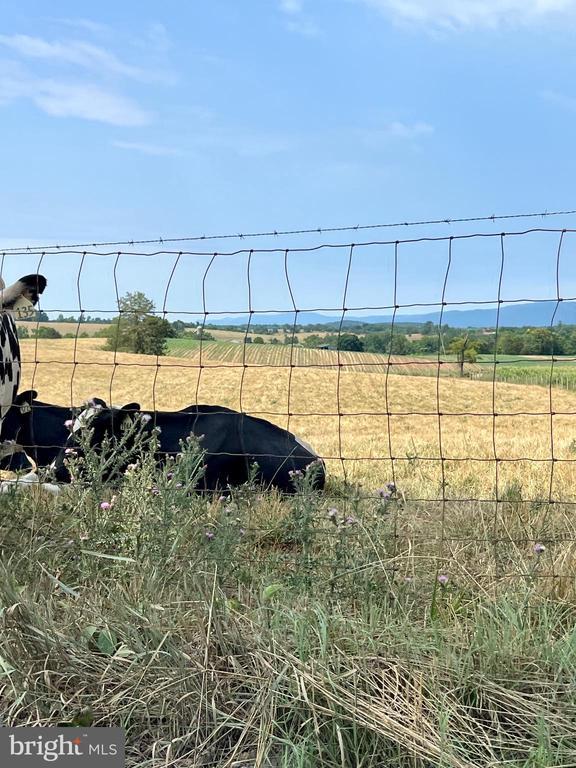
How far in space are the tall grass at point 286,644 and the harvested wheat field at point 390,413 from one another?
1.98ft

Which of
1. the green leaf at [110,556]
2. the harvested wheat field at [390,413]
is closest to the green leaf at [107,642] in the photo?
the green leaf at [110,556]

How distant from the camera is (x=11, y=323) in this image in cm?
698

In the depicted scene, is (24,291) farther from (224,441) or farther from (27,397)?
(224,441)

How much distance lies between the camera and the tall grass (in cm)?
245

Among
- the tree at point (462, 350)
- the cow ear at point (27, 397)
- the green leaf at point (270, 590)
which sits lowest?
the green leaf at point (270, 590)

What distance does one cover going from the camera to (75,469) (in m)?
3.84

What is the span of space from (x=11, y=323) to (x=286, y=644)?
5.15m

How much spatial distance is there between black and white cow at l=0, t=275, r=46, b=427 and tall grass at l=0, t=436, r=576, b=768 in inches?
76.8

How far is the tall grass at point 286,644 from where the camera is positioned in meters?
2.45

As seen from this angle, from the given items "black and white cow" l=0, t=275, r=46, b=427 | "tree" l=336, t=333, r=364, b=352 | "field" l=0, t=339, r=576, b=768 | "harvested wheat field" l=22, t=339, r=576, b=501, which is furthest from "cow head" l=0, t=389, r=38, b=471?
"tree" l=336, t=333, r=364, b=352

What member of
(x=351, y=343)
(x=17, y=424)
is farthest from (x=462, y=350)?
(x=17, y=424)

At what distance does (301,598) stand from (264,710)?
1.91 ft

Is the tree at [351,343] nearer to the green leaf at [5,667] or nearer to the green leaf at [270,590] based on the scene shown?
the green leaf at [270,590]

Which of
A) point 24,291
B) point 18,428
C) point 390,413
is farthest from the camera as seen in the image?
point 18,428
